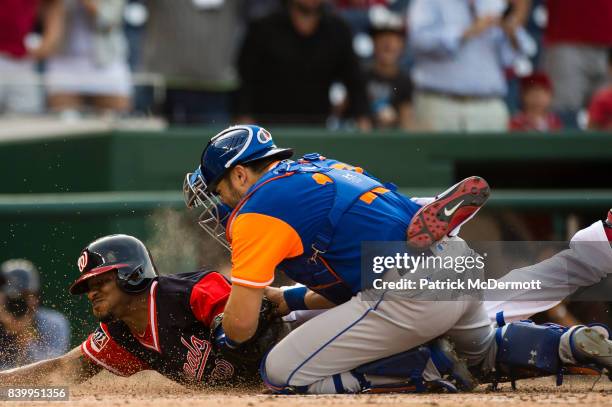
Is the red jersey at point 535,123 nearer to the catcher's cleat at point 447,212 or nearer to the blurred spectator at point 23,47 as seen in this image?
the blurred spectator at point 23,47

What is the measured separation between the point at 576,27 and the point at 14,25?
15.3 feet

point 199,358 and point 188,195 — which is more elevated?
point 188,195

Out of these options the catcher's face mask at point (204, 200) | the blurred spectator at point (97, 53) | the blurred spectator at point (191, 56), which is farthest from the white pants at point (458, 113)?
the catcher's face mask at point (204, 200)

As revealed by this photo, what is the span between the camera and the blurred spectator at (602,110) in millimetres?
9797

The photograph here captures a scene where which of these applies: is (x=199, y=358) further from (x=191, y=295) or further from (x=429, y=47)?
(x=429, y=47)

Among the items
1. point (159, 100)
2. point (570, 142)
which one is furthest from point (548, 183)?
point (159, 100)

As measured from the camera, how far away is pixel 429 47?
9242 mm

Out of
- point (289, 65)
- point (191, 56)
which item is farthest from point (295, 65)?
point (191, 56)

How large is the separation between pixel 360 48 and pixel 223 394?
17.2 feet

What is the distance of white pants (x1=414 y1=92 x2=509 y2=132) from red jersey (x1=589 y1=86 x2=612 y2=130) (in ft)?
2.56

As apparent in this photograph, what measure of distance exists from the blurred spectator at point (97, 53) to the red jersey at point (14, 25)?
31 centimetres

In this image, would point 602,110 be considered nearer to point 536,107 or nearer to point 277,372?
point 536,107

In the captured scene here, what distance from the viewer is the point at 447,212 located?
5574mm

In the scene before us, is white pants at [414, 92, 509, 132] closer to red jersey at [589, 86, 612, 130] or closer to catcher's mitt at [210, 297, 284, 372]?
red jersey at [589, 86, 612, 130]
